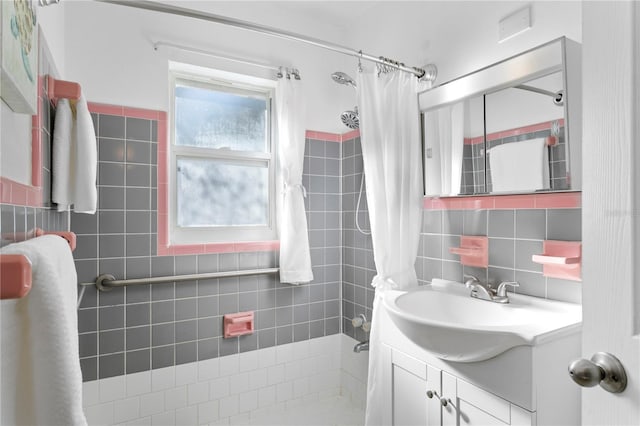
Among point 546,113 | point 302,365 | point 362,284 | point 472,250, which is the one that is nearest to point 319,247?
point 362,284

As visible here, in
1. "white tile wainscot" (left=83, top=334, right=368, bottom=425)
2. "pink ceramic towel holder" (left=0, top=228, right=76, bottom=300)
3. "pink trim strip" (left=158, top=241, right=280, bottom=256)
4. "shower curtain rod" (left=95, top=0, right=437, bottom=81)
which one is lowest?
"white tile wainscot" (left=83, top=334, right=368, bottom=425)

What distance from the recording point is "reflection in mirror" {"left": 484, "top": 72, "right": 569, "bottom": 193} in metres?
1.36

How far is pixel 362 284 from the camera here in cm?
239

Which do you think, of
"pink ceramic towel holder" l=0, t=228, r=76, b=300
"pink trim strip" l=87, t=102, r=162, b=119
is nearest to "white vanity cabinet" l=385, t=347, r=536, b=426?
"pink ceramic towel holder" l=0, t=228, r=76, b=300

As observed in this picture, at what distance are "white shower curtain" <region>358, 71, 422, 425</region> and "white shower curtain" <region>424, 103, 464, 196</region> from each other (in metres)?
0.05

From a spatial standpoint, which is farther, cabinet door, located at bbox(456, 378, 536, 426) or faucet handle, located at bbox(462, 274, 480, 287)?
faucet handle, located at bbox(462, 274, 480, 287)

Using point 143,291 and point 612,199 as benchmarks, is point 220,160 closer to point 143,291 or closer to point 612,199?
point 143,291

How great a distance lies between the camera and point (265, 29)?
1.65 metres

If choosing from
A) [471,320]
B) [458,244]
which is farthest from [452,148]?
[471,320]

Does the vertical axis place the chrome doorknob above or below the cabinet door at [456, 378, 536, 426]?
above

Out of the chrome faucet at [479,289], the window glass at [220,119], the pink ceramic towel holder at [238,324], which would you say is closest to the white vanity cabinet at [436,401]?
the chrome faucet at [479,289]

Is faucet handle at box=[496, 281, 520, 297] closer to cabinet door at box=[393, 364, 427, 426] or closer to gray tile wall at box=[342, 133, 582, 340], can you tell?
gray tile wall at box=[342, 133, 582, 340]

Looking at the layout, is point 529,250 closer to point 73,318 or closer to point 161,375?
point 73,318

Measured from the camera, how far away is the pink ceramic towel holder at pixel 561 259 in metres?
1.34
